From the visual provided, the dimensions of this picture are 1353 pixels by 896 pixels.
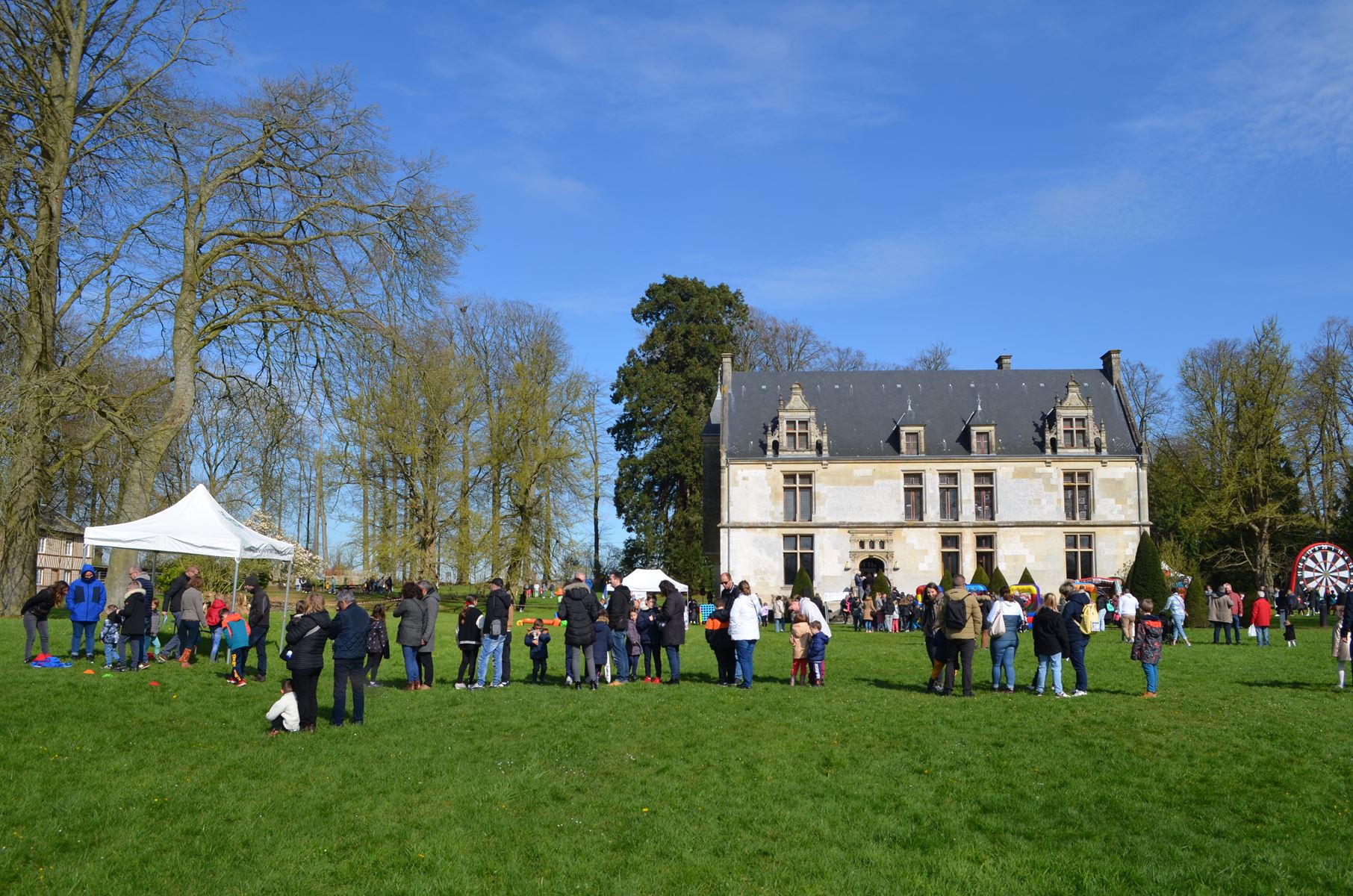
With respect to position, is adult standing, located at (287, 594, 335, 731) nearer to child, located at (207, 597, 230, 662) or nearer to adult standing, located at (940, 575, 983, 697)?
child, located at (207, 597, 230, 662)

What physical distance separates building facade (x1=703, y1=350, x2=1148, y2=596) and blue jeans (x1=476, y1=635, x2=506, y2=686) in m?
28.6

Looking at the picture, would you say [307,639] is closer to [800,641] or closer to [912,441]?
[800,641]

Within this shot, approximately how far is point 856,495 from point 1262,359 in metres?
17.3

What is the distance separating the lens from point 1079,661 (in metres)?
15.5

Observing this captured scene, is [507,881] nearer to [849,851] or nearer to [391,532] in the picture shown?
[849,851]

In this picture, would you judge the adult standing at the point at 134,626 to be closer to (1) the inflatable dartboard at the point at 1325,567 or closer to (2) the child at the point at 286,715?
(2) the child at the point at 286,715

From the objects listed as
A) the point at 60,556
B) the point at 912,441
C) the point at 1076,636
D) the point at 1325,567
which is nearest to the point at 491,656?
the point at 1076,636

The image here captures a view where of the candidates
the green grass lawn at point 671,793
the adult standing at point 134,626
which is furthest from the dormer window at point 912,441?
the adult standing at point 134,626

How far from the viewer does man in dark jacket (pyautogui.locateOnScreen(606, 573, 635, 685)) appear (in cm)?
1656

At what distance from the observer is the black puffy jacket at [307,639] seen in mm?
11641

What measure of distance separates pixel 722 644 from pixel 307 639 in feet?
23.1

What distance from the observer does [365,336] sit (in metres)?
20.9

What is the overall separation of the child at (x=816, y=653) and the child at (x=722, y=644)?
1.21 metres

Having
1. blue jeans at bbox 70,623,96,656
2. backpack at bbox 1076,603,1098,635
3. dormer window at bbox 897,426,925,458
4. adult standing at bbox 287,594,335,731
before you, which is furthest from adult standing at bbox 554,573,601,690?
dormer window at bbox 897,426,925,458
